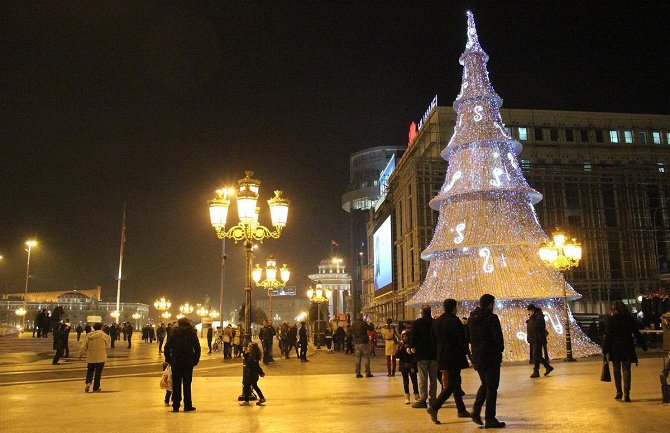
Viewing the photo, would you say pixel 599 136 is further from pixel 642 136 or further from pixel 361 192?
pixel 361 192

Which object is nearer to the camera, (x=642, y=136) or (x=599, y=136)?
(x=599, y=136)

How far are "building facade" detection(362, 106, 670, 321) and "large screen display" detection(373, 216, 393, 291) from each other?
274 cm

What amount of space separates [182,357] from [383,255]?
5418cm

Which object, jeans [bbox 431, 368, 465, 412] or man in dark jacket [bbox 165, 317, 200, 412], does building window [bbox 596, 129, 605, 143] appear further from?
man in dark jacket [bbox 165, 317, 200, 412]

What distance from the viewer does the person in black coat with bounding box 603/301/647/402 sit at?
392 inches

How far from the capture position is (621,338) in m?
10.1

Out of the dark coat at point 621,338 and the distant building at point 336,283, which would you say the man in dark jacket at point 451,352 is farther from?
the distant building at point 336,283

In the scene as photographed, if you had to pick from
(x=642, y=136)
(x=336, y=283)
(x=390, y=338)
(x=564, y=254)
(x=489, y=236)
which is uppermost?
(x=642, y=136)

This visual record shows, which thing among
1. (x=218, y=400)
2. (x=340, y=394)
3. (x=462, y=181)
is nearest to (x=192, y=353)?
(x=218, y=400)

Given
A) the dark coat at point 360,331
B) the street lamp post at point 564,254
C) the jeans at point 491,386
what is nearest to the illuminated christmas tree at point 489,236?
the street lamp post at point 564,254

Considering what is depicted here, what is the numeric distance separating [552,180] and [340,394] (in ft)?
140

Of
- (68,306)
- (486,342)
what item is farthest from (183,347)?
(68,306)

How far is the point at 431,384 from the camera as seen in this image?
980 centimetres

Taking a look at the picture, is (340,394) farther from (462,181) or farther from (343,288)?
(343,288)
